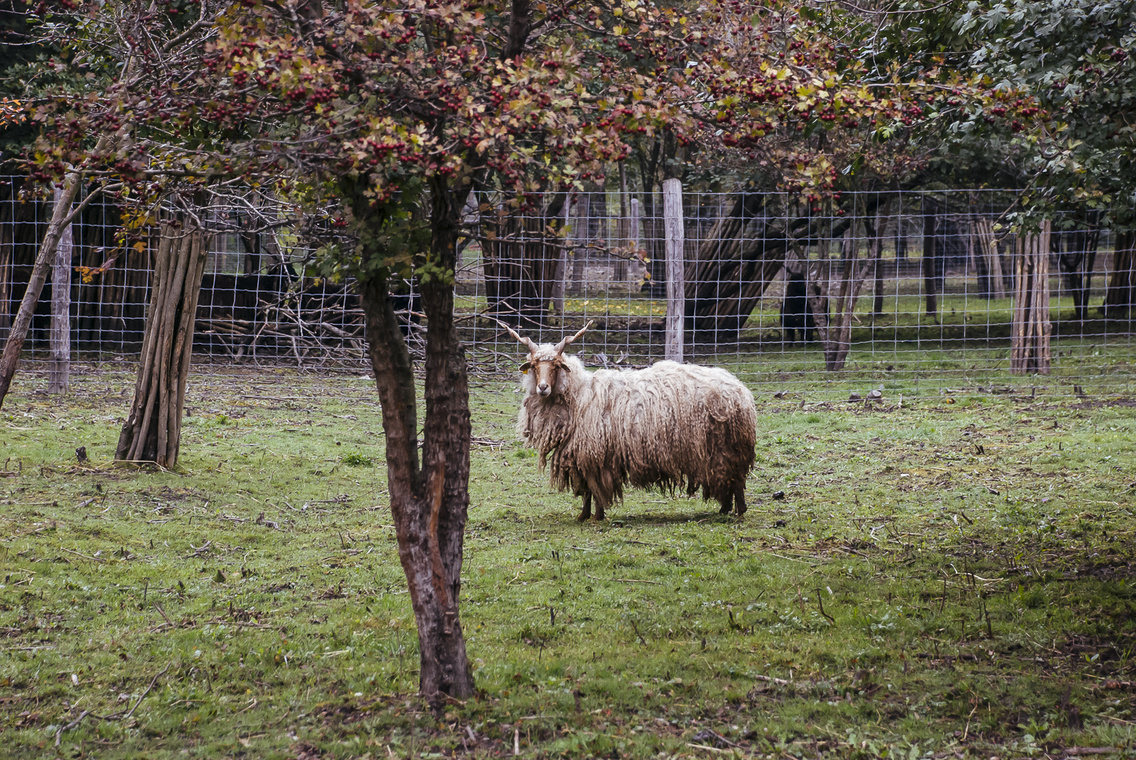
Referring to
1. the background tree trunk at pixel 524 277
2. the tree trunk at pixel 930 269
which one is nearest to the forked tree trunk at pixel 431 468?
the background tree trunk at pixel 524 277

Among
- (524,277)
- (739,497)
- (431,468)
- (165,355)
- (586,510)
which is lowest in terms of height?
(586,510)

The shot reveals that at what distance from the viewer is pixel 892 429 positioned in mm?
11539

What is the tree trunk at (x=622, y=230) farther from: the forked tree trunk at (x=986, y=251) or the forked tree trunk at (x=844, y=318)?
the forked tree trunk at (x=986, y=251)

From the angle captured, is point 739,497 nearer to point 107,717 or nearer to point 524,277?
point 107,717

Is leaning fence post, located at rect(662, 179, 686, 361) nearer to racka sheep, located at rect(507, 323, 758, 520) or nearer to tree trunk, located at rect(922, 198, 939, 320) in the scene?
racka sheep, located at rect(507, 323, 758, 520)

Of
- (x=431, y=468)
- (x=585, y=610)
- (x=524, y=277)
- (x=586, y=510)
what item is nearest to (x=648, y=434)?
(x=586, y=510)

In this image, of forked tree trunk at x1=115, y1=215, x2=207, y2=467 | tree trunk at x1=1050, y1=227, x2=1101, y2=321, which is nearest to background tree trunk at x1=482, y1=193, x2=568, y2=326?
forked tree trunk at x1=115, y1=215, x2=207, y2=467

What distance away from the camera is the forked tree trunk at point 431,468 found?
436 cm

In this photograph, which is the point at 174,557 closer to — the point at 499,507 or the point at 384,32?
the point at 499,507

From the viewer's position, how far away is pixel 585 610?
19.1 feet

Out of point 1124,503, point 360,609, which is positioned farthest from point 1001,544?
point 360,609

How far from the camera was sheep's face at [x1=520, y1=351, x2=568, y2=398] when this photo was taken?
8.37m

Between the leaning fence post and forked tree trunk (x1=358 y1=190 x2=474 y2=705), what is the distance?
895cm

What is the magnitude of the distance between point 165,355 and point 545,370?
3.38m
